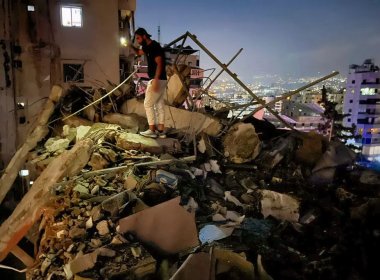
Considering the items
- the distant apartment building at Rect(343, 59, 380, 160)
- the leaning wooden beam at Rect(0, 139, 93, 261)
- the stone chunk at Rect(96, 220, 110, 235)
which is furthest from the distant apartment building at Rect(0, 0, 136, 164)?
the distant apartment building at Rect(343, 59, 380, 160)

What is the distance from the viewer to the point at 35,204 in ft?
15.4

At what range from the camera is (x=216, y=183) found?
5.31m

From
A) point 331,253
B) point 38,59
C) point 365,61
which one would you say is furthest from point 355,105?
point 331,253

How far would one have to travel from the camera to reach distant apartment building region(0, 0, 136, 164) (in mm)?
10969

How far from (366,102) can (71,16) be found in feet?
148

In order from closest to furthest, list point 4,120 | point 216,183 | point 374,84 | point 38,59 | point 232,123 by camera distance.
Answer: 1. point 216,183
2. point 232,123
3. point 4,120
4. point 38,59
5. point 374,84

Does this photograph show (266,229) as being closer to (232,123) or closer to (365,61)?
(232,123)

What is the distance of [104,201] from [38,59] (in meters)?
10.2

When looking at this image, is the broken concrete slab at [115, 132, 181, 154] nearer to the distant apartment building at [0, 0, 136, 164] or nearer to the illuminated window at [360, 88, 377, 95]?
the distant apartment building at [0, 0, 136, 164]

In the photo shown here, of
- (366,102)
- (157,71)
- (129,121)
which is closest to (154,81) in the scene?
(157,71)

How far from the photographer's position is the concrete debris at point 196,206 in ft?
10.7

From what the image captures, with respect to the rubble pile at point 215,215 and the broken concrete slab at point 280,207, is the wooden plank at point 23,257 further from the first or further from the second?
the broken concrete slab at point 280,207

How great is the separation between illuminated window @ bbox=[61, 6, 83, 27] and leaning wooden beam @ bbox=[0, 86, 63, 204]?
6.87 metres

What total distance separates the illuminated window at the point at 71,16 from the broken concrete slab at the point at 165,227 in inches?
499
